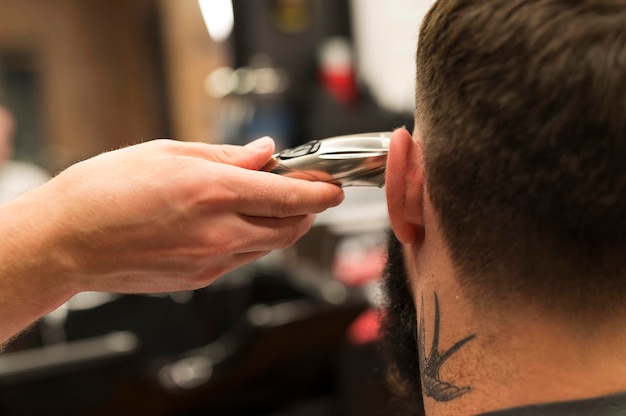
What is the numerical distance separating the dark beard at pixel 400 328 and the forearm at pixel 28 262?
47 centimetres

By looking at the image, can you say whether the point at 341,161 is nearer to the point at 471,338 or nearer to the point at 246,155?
the point at 246,155

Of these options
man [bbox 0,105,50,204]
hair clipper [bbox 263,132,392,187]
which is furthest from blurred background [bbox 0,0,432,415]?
man [bbox 0,105,50,204]

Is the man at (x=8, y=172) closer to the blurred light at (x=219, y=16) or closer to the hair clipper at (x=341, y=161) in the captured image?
the blurred light at (x=219, y=16)

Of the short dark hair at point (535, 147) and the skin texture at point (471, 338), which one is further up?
the short dark hair at point (535, 147)

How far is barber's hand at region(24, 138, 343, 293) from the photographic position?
100cm

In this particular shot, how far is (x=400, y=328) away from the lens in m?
1.13

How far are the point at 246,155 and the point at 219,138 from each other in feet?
13.3

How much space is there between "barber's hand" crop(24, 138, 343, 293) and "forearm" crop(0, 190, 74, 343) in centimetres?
1

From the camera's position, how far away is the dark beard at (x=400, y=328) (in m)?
1.09

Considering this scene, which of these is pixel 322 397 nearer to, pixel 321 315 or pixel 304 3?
pixel 321 315

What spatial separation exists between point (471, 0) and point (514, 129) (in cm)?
16

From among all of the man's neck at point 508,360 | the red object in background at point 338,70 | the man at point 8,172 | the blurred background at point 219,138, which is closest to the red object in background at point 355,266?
the blurred background at point 219,138

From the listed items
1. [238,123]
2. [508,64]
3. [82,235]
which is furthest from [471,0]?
[238,123]

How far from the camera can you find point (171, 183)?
993mm
